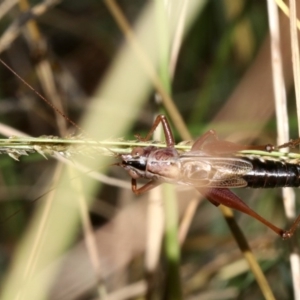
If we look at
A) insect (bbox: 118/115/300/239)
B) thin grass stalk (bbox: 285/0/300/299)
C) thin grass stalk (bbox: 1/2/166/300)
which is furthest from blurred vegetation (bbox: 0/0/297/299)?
thin grass stalk (bbox: 285/0/300/299)

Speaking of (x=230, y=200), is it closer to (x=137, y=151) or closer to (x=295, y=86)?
(x=137, y=151)

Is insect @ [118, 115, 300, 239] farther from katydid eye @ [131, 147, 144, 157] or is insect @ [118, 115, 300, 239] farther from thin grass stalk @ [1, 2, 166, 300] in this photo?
thin grass stalk @ [1, 2, 166, 300]

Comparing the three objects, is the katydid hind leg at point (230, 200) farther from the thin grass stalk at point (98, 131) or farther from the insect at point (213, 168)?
the thin grass stalk at point (98, 131)

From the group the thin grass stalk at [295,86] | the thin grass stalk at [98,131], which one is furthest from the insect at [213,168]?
the thin grass stalk at [98,131]

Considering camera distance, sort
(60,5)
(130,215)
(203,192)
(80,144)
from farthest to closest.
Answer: (60,5), (130,215), (203,192), (80,144)

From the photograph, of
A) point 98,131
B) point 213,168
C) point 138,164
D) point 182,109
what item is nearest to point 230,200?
point 213,168

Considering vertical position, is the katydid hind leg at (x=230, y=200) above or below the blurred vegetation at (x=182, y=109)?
below

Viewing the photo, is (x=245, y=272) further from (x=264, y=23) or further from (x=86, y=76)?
(x=86, y=76)

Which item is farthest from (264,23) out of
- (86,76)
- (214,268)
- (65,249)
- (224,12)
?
(65,249)
